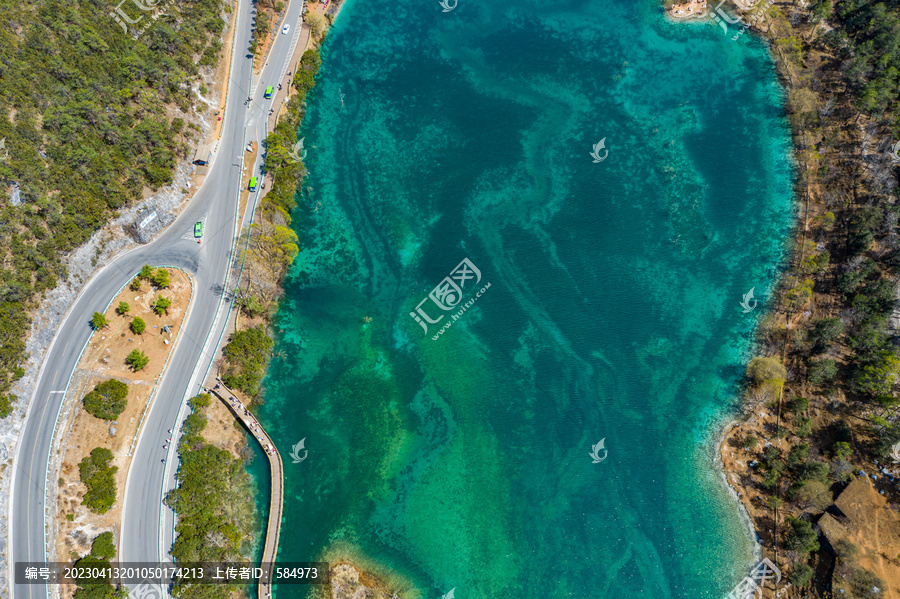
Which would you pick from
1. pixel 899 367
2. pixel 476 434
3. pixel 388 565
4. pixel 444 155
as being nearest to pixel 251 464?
pixel 388 565

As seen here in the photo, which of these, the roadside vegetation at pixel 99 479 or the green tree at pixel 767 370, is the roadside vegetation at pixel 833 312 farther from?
the roadside vegetation at pixel 99 479

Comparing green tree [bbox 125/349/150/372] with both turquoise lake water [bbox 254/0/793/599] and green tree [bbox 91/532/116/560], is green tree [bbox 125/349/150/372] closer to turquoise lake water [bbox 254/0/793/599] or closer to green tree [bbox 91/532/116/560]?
turquoise lake water [bbox 254/0/793/599]

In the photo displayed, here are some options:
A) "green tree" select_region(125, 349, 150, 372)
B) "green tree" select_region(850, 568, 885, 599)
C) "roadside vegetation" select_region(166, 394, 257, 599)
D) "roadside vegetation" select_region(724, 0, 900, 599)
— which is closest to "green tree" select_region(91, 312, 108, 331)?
"green tree" select_region(125, 349, 150, 372)

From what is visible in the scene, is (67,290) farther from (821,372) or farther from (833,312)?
(833,312)

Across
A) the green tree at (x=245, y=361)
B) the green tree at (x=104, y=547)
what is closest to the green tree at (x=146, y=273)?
the green tree at (x=245, y=361)

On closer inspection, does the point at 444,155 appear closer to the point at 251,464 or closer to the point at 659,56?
the point at 659,56

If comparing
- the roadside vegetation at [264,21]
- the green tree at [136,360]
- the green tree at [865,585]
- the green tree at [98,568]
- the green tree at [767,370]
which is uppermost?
the roadside vegetation at [264,21]
